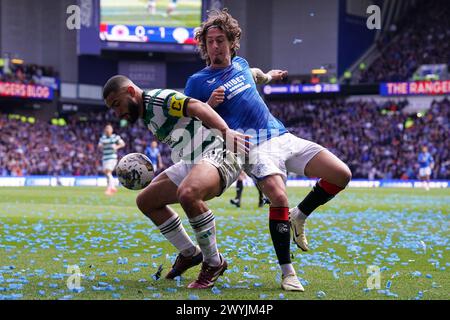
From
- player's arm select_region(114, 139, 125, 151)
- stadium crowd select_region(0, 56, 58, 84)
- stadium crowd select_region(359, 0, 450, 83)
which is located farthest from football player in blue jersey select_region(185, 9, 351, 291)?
stadium crowd select_region(359, 0, 450, 83)

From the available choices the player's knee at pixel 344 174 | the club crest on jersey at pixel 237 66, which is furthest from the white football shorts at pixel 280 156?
the club crest on jersey at pixel 237 66

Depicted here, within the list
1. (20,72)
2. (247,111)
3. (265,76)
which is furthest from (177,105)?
(20,72)

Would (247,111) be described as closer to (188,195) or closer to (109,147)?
(188,195)

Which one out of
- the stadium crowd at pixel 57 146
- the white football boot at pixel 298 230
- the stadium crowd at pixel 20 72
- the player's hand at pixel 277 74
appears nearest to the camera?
the white football boot at pixel 298 230

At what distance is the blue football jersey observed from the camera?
6.66 m

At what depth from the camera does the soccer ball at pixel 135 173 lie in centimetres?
666

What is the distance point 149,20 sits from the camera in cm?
4847

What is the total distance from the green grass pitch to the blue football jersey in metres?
1.43

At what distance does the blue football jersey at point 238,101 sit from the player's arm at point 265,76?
0.73 metres

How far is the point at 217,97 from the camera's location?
6.33 m

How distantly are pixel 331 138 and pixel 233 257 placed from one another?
39605mm

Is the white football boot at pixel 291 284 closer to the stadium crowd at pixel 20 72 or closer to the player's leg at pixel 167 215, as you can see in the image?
the player's leg at pixel 167 215
